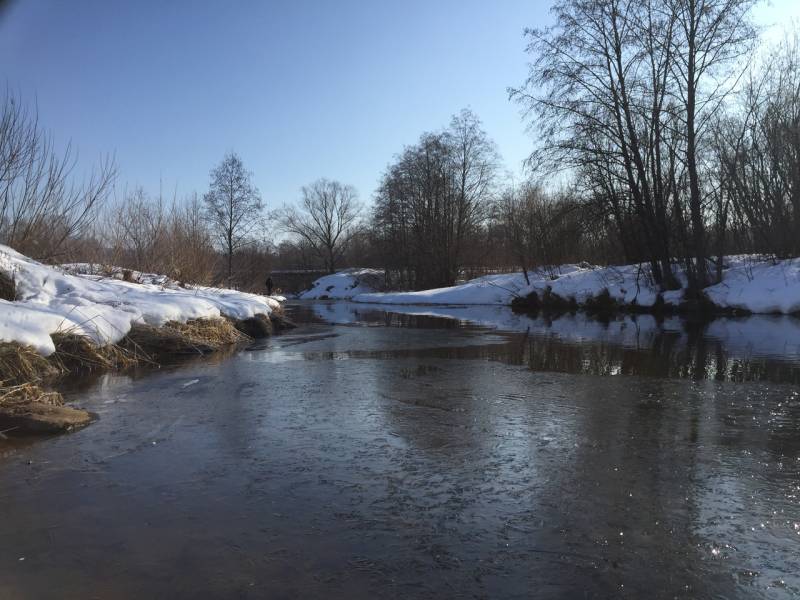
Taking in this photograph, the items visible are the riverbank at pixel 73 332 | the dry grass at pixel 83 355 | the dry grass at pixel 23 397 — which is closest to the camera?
the dry grass at pixel 23 397

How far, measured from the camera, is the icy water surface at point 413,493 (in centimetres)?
204

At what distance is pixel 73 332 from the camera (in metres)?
6.88

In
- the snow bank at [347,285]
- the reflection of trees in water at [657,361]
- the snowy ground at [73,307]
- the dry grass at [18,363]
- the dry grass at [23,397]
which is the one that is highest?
the snow bank at [347,285]

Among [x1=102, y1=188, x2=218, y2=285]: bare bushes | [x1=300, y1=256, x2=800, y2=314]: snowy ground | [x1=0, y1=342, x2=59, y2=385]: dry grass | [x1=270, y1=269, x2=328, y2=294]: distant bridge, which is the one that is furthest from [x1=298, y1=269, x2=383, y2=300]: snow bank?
[x1=0, y1=342, x2=59, y2=385]: dry grass

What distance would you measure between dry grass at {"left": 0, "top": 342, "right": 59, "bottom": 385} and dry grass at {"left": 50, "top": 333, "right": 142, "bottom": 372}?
0.87 m

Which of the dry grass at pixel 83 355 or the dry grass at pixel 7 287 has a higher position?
the dry grass at pixel 7 287

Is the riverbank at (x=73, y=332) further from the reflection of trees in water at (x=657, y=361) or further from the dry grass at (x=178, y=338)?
the reflection of trees in water at (x=657, y=361)

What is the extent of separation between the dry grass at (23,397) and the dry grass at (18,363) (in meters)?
0.59

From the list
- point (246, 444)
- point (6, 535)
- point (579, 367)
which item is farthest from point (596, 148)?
point (6, 535)

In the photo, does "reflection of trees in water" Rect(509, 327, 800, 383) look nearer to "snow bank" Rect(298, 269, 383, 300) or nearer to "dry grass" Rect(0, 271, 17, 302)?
"dry grass" Rect(0, 271, 17, 302)

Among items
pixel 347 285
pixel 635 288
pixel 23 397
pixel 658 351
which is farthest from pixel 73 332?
pixel 347 285

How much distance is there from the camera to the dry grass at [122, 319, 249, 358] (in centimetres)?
816

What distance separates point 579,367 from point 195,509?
5572mm

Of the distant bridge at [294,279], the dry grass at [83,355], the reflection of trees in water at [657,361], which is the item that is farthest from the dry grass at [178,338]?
the distant bridge at [294,279]
